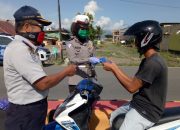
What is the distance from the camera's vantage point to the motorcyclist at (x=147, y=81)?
316 cm

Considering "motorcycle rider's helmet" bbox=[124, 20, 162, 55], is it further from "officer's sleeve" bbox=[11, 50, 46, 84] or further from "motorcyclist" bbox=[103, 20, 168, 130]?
"officer's sleeve" bbox=[11, 50, 46, 84]

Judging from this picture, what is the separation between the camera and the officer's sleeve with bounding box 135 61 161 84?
314 cm

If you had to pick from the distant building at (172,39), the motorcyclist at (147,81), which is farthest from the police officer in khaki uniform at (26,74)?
the distant building at (172,39)

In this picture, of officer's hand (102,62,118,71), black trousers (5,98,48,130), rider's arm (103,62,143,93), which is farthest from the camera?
officer's hand (102,62,118,71)

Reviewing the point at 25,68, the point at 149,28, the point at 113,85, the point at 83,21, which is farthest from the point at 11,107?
the point at 113,85

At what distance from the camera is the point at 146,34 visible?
3164 mm

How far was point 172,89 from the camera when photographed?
10.8 meters

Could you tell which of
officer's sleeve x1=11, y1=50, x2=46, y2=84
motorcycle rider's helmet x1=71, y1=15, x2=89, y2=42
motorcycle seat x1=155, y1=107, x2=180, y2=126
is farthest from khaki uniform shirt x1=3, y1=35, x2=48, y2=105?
motorcycle rider's helmet x1=71, y1=15, x2=89, y2=42

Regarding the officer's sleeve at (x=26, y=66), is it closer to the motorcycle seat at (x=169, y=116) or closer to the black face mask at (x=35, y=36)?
the black face mask at (x=35, y=36)

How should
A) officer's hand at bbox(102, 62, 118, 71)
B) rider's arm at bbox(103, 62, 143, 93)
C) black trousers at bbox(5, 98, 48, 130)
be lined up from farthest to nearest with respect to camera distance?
officer's hand at bbox(102, 62, 118, 71) → rider's arm at bbox(103, 62, 143, 93) → black trousers at bbox(5, 98, 48, 130)

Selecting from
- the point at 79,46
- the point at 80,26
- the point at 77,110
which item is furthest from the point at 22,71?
the point at 79,46

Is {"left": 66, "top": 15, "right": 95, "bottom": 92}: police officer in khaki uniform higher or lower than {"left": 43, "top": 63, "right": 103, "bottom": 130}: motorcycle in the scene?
higher

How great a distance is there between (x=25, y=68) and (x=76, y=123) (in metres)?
0.78

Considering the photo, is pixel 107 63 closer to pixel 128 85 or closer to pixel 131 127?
pixel 128 85
